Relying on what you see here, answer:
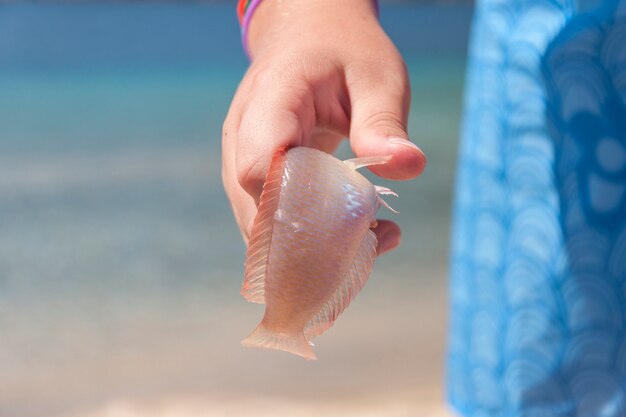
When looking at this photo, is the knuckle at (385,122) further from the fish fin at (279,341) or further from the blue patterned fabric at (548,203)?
the blue patterned fabric at (548,203)

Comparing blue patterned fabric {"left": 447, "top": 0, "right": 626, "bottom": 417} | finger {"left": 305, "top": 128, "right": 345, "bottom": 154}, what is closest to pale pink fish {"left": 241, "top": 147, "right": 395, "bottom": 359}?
finger {"left": 305, "top": 128, "right": 345, "bottom": 154}

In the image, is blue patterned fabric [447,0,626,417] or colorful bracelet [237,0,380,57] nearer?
colorful bracelet [237,0,380,57]

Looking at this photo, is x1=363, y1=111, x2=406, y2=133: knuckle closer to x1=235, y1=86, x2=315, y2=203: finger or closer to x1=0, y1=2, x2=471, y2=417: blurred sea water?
x1=235, y1=86, x2=315, y2=203: finger

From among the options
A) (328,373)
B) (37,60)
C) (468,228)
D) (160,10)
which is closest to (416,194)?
(328,373)

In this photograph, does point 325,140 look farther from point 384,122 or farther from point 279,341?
point 279,341

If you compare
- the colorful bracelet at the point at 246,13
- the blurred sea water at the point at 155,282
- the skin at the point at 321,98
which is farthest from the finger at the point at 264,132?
the blurred sea water at the point at 155,282

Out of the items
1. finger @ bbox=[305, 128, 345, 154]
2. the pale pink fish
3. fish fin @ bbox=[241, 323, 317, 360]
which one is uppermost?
the pale pink fish

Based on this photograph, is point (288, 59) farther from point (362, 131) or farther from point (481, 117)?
point (481, 117)
